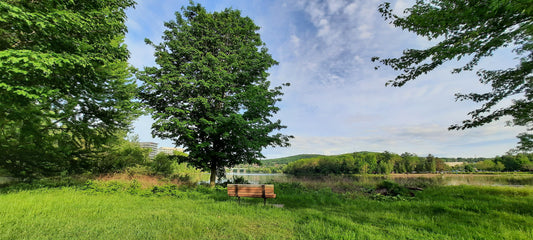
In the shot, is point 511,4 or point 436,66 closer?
point 511,4

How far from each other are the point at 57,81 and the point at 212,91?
6707 millimetres

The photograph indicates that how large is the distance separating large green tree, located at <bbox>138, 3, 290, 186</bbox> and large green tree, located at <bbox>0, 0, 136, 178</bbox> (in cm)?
237

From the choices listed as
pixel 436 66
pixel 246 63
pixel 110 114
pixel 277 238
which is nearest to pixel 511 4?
pixel 436 66

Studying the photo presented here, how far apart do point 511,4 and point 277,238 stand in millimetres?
6227

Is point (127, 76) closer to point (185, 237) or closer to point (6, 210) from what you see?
point (6, 210)

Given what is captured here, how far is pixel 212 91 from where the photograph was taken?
1202 centimetres

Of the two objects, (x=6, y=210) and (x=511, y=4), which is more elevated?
(x=511, y=4)

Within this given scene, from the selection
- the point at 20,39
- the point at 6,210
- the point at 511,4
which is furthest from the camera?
the point at 20,39

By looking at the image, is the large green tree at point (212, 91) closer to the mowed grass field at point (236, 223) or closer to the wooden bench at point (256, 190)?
Answer: the wooden bench at point (256, 190)

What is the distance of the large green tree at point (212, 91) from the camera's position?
11367 millimetres

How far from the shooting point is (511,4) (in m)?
3.77

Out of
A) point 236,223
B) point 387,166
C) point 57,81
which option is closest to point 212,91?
point 57,81

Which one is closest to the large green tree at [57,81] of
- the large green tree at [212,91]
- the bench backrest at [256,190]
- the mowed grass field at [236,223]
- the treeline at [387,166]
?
the large green tree at [212,91]

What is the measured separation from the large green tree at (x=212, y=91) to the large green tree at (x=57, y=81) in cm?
237
